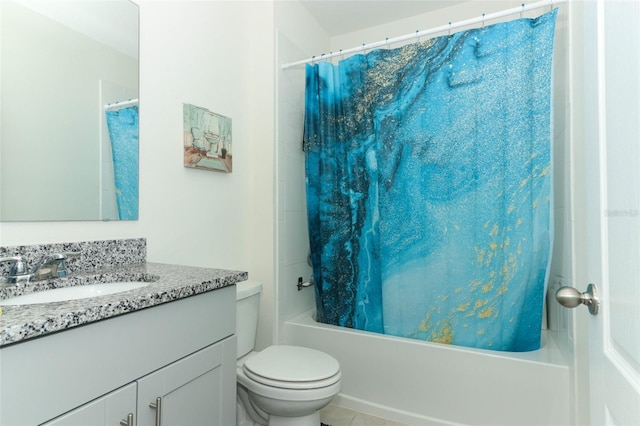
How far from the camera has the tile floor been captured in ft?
5.82

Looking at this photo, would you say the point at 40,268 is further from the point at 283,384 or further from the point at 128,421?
the point at 283,384

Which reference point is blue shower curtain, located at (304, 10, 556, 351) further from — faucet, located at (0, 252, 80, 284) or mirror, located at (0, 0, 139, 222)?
faucet, located at (0, 252, 80, 284)

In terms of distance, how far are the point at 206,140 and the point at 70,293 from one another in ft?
3.25

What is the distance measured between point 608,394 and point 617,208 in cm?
32

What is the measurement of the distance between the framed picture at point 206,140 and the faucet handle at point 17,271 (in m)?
0.81

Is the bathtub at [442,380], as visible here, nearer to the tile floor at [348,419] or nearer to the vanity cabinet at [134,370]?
the tile floor at [348,419]

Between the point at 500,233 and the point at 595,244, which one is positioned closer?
the point at 595,244

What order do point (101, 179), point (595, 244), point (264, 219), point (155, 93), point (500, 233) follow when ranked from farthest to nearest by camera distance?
point (264, 219), point (500, 233), point (155, 93), point (101, 179), point (595, 244)

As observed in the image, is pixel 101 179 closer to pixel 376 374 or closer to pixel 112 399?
pixel 112 399

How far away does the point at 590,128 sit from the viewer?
693mm

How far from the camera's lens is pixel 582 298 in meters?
0.66

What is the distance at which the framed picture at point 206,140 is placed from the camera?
5.58 feet

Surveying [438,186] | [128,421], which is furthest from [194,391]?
[438,186]

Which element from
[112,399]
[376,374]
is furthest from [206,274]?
[376,374]
